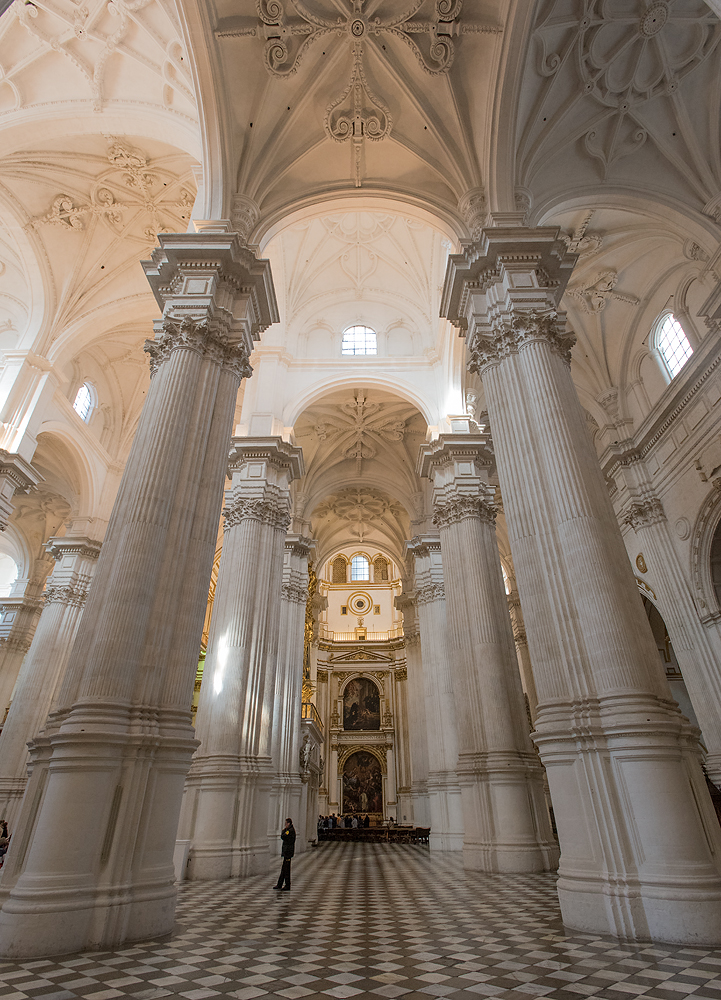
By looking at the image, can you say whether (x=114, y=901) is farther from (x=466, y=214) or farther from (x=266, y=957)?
(x=466, y=214)

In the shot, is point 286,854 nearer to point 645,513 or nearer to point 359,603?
point 645,513

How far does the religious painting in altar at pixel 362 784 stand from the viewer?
3209 cm

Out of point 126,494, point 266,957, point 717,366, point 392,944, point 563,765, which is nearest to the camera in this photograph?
point 266,957

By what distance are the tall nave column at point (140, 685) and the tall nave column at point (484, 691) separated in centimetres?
660

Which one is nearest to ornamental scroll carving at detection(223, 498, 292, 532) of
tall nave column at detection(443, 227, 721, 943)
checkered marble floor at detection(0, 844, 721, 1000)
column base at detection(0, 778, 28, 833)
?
tall nave column at detection(443, 227, 721, 943)

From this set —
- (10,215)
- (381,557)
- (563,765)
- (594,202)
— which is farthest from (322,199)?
(381,557)

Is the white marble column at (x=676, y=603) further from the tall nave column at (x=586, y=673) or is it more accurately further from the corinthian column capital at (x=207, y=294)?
the corinthian column capital at (x=207, y=294)

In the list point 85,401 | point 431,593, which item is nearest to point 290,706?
point 431,593

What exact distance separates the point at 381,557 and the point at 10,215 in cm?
2846

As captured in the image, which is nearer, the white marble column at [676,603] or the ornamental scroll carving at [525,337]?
the ornamental scroll carving at [525,337]

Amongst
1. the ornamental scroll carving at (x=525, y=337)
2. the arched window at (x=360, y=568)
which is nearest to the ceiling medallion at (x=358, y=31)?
the ornamental scroll carving at (x=525, y=337)

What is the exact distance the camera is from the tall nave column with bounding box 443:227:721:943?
199 inches

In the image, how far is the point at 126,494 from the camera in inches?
277

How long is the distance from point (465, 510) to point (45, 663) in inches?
554
